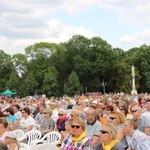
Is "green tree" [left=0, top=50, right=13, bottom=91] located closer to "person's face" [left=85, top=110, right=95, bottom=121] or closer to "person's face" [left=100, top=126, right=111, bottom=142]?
"person's face" [left=85, top=110, right=95, bottom=121]

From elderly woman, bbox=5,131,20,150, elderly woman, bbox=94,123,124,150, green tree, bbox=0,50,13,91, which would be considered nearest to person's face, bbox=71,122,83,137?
elderly woman, bbox=94,123,124,150

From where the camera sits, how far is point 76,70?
73125 millimetres

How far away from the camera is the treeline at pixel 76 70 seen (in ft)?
238

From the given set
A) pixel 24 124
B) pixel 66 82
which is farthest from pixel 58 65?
pixel 24 124

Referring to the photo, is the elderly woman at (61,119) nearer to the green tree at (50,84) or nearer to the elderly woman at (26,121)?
the elderly woman at (26,121)

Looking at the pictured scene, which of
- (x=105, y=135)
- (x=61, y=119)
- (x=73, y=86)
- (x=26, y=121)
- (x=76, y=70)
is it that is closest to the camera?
(x=105, y=135)

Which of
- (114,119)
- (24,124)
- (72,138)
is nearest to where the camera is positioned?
(72,138)

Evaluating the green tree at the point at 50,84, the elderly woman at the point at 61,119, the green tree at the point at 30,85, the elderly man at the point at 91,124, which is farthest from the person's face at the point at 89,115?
the green tree at the point at 30,85

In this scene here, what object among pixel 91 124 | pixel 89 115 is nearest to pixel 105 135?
pixel 89 115

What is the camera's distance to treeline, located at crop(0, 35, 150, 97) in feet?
238

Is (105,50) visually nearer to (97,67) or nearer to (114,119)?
(97,67)

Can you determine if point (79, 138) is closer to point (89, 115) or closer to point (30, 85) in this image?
point (89, 115)

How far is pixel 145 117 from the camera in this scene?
6.39m

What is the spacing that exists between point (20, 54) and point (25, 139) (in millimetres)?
75063
